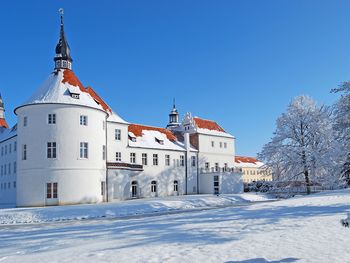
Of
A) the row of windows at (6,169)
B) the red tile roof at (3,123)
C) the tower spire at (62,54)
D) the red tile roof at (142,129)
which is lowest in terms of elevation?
the row of windows at (6,169)

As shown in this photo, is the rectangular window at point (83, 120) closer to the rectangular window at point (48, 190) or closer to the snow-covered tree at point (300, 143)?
the rectangular window at point (48, 190)

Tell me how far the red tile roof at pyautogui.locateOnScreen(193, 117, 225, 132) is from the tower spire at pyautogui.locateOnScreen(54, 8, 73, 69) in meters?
21.3

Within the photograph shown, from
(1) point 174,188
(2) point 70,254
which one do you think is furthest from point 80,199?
(2) point 70,254

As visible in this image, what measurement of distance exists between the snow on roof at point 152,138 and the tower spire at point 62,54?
38.3 feet

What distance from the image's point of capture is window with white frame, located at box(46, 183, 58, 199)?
108 ft

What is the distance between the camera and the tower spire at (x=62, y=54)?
39.1 m

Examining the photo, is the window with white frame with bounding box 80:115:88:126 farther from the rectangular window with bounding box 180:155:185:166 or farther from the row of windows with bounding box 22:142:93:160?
the rectangular window with bounding box 180:155:185:166

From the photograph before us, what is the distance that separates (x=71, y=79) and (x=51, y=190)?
10.8 m

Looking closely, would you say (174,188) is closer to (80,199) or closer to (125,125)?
(125,125)

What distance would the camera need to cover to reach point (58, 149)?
110 ft

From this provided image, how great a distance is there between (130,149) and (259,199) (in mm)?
15333

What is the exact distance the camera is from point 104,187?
37.4 metres

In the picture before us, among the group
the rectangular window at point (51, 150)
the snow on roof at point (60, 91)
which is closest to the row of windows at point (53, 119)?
the snow on roof at point (60, 91)

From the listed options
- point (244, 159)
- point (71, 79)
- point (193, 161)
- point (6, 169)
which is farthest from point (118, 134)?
point (244, 159)
